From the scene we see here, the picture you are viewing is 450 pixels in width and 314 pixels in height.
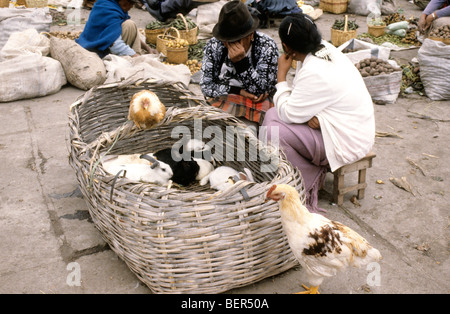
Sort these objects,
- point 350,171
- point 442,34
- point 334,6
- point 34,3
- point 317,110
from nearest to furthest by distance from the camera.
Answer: point 317,110
point 350,171
point 442,34
point 34,3
point 334,6

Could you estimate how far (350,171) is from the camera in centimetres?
323

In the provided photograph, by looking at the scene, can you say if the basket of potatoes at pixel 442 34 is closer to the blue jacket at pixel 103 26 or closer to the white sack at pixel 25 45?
the blue jacket at pixel 103 26

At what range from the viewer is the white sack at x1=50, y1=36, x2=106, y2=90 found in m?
5.20

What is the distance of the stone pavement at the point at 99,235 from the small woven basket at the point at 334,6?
5.04m

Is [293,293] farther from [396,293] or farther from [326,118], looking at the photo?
[326,118]

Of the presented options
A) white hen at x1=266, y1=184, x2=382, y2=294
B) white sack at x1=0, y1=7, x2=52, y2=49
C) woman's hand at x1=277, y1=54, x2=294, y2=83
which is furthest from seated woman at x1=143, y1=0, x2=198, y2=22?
white hen at x1=266, y1=184, x2=382, y2=294

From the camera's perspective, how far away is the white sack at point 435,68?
16.7ft

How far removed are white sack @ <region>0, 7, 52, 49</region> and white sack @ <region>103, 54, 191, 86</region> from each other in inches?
68.4

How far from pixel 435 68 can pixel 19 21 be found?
5.77 m

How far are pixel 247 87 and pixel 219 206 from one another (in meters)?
1.79

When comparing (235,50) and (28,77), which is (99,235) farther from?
(28,77)

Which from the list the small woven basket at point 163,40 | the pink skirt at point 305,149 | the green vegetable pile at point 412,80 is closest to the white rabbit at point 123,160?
the pink skirt at point 305,149

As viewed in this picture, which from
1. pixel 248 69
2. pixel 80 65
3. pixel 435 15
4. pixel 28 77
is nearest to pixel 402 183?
pixel 248 69

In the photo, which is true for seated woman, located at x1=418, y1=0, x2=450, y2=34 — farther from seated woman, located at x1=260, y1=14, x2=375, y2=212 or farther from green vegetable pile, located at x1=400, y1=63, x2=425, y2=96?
seated woman, located at x1=260, y1=14, x2=375, y2=212
